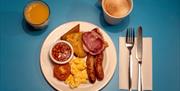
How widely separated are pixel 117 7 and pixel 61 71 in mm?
274

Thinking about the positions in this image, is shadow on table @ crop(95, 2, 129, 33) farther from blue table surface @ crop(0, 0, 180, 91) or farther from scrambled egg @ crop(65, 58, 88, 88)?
scrambled egg @ crop(65, 58, 88, 88)

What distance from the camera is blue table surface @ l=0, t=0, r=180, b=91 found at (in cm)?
100

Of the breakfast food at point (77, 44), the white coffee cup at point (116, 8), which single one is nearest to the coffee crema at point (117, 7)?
the white coffee cup at point (116, 8)

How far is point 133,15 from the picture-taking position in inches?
41.6

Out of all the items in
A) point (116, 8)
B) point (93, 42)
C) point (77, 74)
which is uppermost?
point (116, 8)

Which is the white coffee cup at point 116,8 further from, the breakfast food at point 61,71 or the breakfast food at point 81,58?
the breakfast food at point 61,71

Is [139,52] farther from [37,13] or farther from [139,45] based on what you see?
[37,13]

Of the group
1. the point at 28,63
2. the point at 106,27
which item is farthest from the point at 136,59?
the point at 28,63

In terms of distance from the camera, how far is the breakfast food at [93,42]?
0.97 metres

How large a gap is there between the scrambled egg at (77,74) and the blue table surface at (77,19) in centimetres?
7

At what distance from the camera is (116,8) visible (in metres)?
0.99

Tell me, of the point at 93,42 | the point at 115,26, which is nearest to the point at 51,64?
the point at 93,42

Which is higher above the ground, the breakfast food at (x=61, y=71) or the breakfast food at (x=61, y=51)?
the breakfast food at (x=61, y=51)
